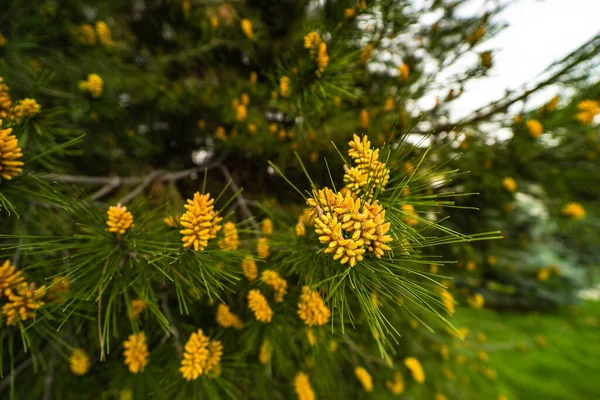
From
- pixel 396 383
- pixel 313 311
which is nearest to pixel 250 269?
pixel 313 311

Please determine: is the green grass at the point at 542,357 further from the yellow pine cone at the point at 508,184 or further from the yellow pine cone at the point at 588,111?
the yellow pine cone at the point at 588,111

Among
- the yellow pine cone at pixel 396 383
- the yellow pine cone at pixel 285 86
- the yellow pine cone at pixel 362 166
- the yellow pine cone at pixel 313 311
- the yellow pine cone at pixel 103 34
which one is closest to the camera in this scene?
the yellow pine cone at pixel 362 166

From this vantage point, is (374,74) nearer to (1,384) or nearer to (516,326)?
(1,384)

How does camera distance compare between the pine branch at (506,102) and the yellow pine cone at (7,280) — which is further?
the pine branch at (506,102)

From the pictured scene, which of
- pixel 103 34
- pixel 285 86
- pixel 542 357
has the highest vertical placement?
pixel 103 34

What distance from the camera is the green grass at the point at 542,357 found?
2.78 m

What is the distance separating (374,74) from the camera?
4.71 feet

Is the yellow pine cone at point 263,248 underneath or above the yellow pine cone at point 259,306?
→ above

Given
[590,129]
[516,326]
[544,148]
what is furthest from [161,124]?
[516,326]

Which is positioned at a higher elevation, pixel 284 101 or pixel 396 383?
pixel 284 101

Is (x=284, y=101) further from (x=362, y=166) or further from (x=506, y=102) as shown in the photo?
(x=506, y=102)

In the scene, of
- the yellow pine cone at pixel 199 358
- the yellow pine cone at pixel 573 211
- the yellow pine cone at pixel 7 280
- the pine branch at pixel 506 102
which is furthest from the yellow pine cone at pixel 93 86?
the yellow pine cone at pixel 573 211

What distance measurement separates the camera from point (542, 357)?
3.50m

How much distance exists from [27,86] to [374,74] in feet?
5.31
